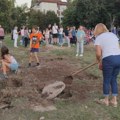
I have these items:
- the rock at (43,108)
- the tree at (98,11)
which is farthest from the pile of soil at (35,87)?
the tree at (98,11)

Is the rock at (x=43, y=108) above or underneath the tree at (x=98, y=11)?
underneath

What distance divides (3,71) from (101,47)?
354 cm

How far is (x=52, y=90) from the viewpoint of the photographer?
7.58m

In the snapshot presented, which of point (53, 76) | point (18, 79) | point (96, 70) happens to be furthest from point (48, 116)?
point (96, 70)

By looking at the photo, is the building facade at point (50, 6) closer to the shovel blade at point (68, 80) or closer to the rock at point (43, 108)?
the shovel blade at point (68, 80)

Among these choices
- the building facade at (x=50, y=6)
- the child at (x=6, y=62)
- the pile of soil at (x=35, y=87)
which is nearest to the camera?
the pile of soil at (x=35, y=87)

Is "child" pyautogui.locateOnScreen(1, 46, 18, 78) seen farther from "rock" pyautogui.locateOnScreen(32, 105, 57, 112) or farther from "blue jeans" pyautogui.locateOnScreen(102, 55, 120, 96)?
"blue jeans" pyautogui.locateOnScreen(102, 55, 120, 96)

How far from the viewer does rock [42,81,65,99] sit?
7.43m

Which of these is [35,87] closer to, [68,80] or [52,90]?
[52,90]

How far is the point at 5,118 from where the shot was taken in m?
6.29

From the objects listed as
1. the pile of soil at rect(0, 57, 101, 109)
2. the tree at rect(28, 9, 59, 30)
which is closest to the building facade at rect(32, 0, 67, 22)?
the tree at rect(28, 9, 59, 30)

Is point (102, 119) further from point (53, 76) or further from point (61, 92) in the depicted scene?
point (53, 76)

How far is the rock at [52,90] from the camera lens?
7434 millimetres

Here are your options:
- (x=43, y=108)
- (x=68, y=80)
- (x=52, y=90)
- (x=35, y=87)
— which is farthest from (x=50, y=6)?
(x=43, y=108)
